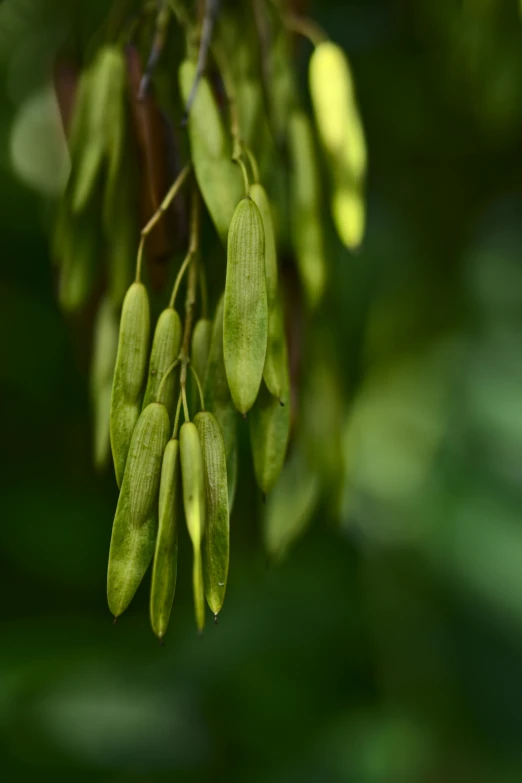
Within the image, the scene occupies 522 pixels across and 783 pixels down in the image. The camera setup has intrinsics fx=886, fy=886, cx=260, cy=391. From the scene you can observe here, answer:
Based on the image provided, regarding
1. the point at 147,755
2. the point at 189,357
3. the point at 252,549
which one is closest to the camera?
the point at 189,357

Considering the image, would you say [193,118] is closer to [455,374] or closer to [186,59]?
[186,59]

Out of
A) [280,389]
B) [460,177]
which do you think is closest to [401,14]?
[460,177]

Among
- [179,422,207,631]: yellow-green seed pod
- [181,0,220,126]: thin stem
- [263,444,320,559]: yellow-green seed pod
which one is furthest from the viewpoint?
[263,444,320,559]: yellow-green seed pod

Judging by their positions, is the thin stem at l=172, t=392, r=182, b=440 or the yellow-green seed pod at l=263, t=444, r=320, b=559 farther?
the yellow-green seed pod at l=263, t=444, r=320, b=559

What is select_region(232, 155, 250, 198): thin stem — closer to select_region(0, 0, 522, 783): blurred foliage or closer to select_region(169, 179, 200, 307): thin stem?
select_region(169, 179, 200, 307): thin stem

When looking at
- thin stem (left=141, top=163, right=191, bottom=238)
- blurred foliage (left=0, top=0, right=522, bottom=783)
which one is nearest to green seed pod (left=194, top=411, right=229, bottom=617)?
thin stem (left=141, top=163, right=191, bottom=238)
